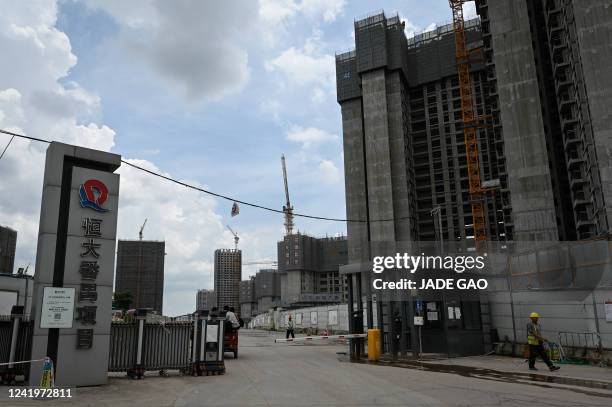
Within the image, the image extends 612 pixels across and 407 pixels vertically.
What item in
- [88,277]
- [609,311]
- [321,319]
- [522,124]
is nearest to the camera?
[88,277]

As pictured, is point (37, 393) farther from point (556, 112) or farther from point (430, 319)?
point (556, 112)

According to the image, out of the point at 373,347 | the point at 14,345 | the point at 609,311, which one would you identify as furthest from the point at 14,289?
the point at 609,311

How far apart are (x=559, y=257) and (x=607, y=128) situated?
40446 millimetres

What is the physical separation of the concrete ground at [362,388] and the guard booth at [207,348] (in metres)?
0.56

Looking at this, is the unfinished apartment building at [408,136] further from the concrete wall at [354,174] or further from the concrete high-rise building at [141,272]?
the concrete high-rise building at [141,272]

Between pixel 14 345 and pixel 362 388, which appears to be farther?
pixel 14 345

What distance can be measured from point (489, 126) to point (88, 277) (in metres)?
96.7

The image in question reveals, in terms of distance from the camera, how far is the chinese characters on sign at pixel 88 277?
13.0m

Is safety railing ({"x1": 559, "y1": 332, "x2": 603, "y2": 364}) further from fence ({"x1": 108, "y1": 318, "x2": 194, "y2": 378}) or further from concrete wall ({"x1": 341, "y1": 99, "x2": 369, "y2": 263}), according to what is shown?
concrete wall ({"x1": 341, "y1": 99, "x2": 369, "y2": 263})

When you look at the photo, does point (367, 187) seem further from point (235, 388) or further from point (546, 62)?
point (235, 388)

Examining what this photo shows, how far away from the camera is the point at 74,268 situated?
42.8 ft

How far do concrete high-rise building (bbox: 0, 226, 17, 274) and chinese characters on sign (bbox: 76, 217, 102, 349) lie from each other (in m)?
44.4

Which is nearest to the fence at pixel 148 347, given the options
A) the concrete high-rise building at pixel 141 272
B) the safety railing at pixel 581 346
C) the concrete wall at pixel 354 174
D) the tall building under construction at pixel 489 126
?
the tall building under construction at pixel 489 126

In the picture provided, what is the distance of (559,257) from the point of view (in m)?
20.0
